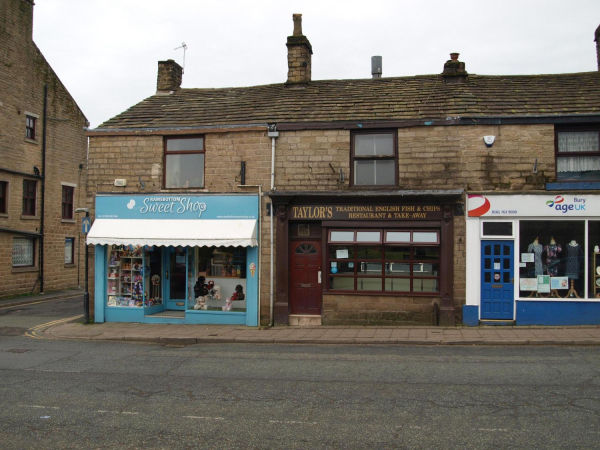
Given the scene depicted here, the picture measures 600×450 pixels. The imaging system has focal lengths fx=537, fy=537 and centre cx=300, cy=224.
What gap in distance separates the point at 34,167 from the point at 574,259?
22.9 m

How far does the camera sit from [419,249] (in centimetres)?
1415

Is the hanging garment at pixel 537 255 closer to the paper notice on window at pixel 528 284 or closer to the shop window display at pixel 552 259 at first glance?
the shop window display at pixel 552 259

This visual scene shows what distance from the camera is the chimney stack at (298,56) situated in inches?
674

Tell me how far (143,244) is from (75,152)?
15568 millimetres

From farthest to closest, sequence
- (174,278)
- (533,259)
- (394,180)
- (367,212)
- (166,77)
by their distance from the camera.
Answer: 1. (166,77)
2. (174,278)
3. (394,180)
4. (367,212)
5. (533,259)

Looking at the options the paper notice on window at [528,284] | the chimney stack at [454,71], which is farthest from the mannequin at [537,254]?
the chimney stack at [454,71]

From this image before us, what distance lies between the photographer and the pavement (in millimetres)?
11867

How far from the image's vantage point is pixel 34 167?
992 inches

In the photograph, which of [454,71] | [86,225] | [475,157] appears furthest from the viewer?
[454,71]

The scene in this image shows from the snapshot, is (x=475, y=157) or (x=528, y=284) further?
(x=475, y=157)

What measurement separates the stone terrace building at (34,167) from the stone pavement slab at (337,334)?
11228 millimetres

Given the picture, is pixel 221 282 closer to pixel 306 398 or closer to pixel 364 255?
pixel 364 255

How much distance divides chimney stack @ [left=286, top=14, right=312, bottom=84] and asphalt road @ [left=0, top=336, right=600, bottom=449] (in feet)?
31.0

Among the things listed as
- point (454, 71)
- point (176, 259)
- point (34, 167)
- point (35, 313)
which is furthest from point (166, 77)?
point (34, 167)
